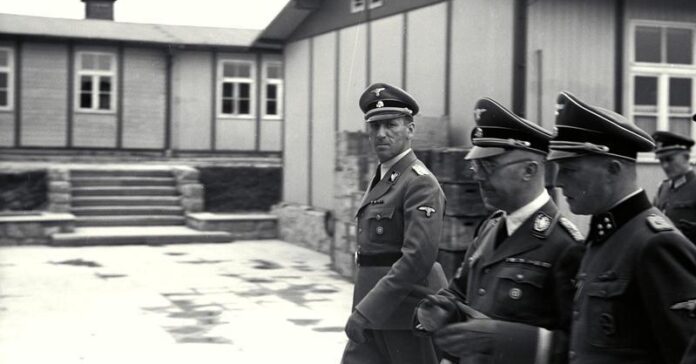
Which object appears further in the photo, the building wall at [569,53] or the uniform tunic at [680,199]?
the building wall at [569,53]

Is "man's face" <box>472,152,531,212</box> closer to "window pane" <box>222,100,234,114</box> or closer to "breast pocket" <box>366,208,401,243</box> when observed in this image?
"breast pocket" <box>366,208,401,243</box>

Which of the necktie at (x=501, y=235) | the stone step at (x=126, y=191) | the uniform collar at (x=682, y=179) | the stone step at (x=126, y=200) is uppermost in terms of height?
the uniform collar at (x=682, y=179)

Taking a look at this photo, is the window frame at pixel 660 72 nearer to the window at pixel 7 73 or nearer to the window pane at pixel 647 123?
the window pane at pixel 647 123

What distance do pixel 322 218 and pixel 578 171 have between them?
1352 cm

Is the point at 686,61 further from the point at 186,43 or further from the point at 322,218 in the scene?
the point at 186,43

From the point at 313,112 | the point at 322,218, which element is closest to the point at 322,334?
the point at 322,218

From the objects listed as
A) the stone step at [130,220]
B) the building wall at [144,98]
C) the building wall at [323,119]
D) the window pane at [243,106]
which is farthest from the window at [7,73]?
the building wall at [323,119]

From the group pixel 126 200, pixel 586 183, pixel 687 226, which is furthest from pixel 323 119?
pixel 586 183

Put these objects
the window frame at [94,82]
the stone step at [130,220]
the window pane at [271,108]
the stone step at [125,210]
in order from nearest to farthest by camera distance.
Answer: the stone step at [130,220] < the stone step at [125,210] < the window frame at [94,82] < the window pane at [271,108]

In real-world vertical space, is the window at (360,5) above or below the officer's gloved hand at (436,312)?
above

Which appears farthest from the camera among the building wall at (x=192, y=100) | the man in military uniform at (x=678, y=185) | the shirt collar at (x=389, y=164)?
the building wall at (x=192, y=100)

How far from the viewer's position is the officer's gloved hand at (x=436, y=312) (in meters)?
3.41

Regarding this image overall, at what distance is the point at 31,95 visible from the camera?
25750mm

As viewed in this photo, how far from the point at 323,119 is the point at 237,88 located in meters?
10.9
